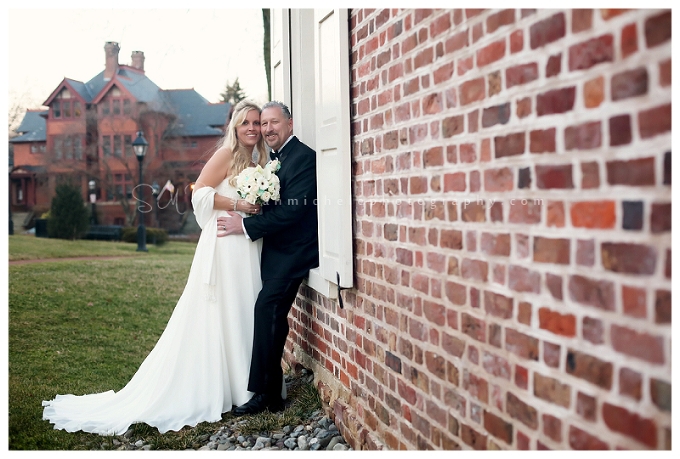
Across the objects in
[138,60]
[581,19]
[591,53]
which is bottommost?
[591,53]

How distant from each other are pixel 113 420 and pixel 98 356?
10.1 ft

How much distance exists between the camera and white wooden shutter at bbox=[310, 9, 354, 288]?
3695mm

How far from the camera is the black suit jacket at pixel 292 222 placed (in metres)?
4.54

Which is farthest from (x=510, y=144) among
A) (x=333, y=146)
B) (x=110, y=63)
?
(x=110, y=63)

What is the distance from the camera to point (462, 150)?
97.0 inches

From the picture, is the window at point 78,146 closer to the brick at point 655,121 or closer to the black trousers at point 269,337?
the black trousers at point 269,337

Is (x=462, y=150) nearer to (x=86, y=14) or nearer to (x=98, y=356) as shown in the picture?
(x=98, y=356)

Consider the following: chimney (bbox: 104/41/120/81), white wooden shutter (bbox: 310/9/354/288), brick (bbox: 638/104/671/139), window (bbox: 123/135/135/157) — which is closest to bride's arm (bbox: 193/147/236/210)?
white wooden shutter (bbox: 310/9/354/288)

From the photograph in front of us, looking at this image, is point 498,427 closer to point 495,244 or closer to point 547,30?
point 495,244

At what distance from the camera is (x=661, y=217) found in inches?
61.2

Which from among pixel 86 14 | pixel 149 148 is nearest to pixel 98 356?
pixel 86 14

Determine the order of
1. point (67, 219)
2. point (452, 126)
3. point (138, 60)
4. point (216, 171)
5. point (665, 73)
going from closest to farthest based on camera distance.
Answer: point (665, 73) → point (452, 126) → point (216, 171) → point (67, 219) → point (138, 60)

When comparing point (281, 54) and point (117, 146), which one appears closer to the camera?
point (281, 54)

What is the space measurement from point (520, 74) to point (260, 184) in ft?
8.79
